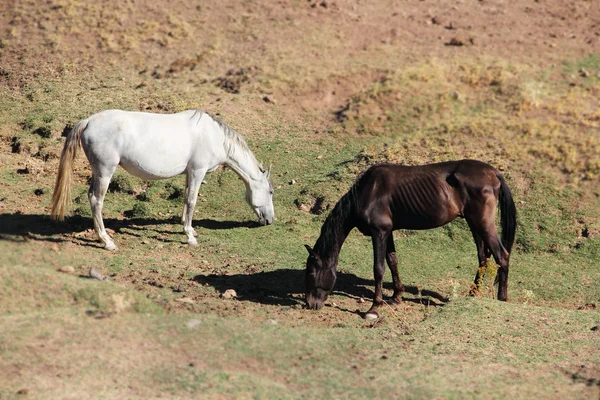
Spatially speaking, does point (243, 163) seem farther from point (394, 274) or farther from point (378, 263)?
point (378, 263)

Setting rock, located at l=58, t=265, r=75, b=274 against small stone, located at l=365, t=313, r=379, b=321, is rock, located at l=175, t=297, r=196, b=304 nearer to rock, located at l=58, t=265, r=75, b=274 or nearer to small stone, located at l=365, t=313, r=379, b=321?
rock, located at l=58, t=265, r=75, b=274

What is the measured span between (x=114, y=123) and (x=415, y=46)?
11.1 metres

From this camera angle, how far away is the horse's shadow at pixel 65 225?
12.5 metres

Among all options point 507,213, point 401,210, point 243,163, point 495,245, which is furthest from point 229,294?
point 507,213

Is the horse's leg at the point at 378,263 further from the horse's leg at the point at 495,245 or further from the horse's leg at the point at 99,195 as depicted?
the horse's leg at the point at 99,195

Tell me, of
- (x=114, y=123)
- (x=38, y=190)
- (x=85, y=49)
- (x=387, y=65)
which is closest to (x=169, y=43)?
(x=85, y=49)

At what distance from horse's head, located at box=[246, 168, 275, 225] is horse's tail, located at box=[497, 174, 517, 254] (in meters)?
4.36

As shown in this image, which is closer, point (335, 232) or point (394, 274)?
point (335, 232)

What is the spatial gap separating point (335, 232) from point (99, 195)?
392 centimetres

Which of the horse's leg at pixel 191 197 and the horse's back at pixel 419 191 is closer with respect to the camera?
the horse's back at pixel 419 191

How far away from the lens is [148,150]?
12477mm

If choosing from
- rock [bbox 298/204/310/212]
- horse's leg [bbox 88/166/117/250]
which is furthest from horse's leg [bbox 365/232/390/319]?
rock [bbox 298/204/310/212]

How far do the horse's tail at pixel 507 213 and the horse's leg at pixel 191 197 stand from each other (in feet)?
15.8

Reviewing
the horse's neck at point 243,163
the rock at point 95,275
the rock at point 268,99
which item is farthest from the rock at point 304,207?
the rock at point 95,275
